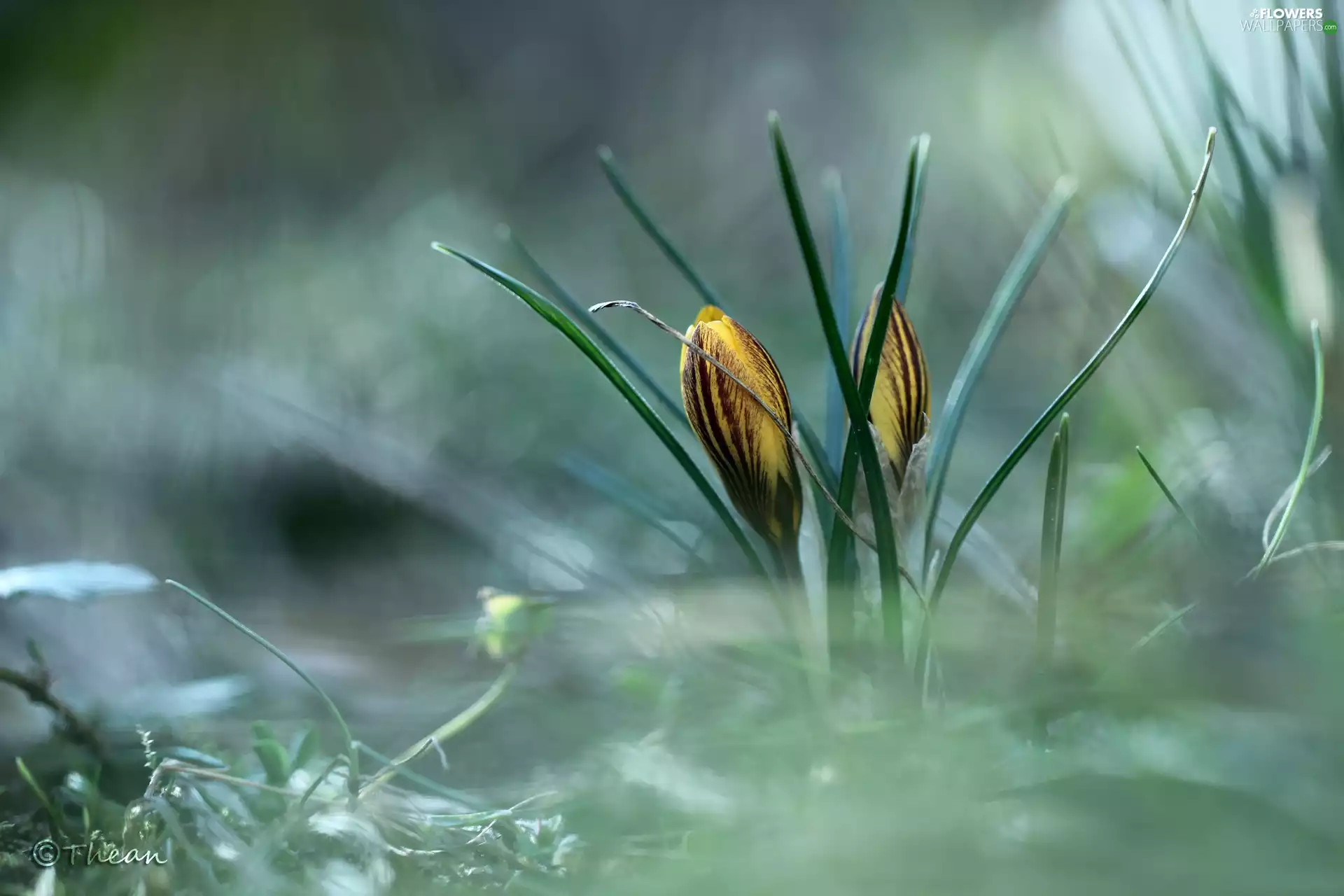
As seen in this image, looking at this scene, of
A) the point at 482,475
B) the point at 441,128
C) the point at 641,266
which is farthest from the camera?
the point at 441,128

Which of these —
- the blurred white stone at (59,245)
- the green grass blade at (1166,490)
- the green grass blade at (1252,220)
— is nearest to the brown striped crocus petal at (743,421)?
the green grass blade at (1166,490)

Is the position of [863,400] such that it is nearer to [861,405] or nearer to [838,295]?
[861,405]

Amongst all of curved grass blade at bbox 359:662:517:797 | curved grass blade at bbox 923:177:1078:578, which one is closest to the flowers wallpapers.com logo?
curved grass blade at bbox 923:177:1078:578

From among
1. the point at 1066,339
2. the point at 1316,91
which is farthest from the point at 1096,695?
the point at 1066,339

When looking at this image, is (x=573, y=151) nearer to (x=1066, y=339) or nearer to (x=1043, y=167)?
(x=1043, y=167)

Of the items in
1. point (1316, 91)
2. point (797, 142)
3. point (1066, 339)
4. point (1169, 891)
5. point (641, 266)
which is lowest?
point (1169, 891)

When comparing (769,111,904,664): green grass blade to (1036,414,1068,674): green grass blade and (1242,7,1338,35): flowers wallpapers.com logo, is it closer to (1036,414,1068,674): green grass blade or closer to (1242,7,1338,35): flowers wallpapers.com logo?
(1036,414,1068,674): green grass blade
